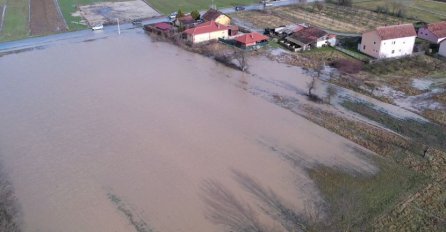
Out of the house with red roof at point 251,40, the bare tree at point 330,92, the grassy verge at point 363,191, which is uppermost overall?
the house with red roof at point 251,40

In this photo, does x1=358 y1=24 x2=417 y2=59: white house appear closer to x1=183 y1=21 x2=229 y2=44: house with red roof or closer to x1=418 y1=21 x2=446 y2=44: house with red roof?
x1=418 y1=21 x2=446 y2=44: house with red roof

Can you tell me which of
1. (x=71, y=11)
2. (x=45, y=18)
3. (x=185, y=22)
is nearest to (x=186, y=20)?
(x=185, y=22)

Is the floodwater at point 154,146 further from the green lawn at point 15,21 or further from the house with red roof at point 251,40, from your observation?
the green lawn at point 15,21

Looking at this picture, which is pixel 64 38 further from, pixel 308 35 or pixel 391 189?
pixel 391 189

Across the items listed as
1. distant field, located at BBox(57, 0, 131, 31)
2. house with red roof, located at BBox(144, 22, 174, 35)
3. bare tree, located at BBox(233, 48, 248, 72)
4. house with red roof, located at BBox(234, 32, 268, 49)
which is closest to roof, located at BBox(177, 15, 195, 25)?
house with red roof, located at BBox(144, 22, 174, 35)

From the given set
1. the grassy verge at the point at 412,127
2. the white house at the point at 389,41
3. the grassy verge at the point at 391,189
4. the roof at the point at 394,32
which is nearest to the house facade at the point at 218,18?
the white house at the point at 389,41

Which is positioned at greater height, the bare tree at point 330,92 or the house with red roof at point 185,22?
the house with red roof at point 185,22
